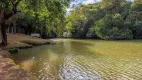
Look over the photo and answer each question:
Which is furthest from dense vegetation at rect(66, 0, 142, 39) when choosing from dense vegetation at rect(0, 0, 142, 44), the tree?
the tree

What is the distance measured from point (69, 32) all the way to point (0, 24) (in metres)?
47.9

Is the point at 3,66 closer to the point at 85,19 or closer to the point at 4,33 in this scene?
the point at 4,33

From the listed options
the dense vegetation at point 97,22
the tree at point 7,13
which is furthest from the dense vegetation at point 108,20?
the tree at point 7,13

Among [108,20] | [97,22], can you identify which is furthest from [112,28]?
[97,22]

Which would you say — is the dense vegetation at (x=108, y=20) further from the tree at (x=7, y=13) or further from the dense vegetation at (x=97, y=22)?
the tree at (x=7, y=13)

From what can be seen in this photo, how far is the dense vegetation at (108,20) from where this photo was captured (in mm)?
57562

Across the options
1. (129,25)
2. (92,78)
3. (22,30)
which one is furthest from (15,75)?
(129,25)

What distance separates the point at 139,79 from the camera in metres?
12.9

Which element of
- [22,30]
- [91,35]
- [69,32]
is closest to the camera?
[22,30]

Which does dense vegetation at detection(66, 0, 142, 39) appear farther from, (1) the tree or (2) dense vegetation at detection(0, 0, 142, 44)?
(1) the tree

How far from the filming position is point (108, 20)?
59.1 m

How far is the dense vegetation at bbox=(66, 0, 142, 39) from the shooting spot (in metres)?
57.6

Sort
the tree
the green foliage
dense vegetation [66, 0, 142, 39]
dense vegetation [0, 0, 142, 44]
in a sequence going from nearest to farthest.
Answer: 1. the tree
2. dense vegetation [0, 0, 142, 44]
3. the green foliage
4. dense vegetation [66, 0, 142, 39]

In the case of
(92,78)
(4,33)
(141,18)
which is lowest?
(92,78)
